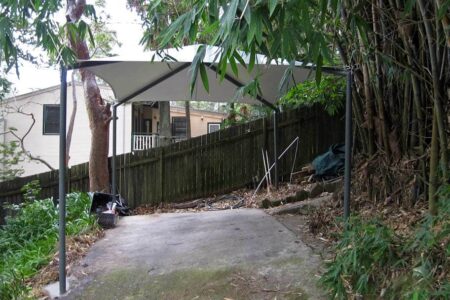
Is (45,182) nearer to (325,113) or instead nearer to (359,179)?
(325,113)

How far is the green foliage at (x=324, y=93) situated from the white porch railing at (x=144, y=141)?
9.47 metres

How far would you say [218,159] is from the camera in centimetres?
878

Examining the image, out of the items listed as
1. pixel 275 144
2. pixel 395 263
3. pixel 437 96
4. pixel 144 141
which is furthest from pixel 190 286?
pixel 144 141

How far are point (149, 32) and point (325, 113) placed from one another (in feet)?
17.6

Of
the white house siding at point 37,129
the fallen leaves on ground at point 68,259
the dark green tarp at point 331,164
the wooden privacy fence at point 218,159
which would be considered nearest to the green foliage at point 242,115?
the wooden privacy fence at point 218,159

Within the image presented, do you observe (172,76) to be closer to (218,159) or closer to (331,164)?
(218,159)

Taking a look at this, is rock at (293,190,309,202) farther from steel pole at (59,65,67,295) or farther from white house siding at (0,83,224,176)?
white house siding at (0,83,224,176)

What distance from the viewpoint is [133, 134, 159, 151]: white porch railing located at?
16.9m

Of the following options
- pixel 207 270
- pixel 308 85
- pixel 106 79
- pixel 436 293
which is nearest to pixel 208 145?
pixel 308 85

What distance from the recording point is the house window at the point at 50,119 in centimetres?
1555

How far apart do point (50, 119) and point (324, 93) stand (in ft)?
37.5

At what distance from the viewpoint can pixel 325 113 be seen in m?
8.79

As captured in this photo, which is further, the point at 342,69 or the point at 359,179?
the point at 359,179

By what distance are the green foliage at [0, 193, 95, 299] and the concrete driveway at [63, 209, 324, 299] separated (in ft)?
1.42
